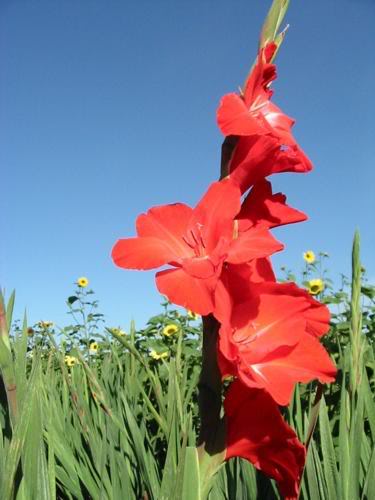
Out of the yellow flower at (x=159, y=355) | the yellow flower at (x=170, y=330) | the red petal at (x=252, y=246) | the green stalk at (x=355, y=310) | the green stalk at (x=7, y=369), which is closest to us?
the green stalk at (x=7, y=369)

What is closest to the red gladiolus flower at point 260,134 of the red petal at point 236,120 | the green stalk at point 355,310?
the red petal at point 236,120

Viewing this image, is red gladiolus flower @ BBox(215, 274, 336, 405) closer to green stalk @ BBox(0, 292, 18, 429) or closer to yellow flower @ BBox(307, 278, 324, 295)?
green stalk @ BBox(0, 292, 18, 429)

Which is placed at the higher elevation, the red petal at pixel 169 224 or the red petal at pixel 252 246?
the red petal at pixel 169 224

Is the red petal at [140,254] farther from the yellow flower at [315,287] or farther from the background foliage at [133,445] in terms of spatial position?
the yellow flower at [315,287]

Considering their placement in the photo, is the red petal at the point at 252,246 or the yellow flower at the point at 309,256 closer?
the red petal at the point at 252,246

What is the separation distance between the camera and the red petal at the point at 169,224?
750 millimetres

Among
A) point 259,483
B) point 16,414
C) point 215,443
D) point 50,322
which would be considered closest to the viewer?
point 16,414

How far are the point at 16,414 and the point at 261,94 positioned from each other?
1.75 feet

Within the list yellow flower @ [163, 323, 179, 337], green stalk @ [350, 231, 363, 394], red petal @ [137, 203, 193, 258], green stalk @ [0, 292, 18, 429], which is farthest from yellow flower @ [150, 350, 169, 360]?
green stalk @ [0, 292, 18, 429]

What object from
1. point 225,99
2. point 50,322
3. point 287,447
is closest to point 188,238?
point 225,99

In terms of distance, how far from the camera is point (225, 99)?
2.38 ft

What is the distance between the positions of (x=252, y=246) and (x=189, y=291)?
98 mm

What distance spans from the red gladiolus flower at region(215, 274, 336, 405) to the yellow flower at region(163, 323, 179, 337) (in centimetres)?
219

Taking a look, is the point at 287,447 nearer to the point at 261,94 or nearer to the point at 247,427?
the point at 247,427
